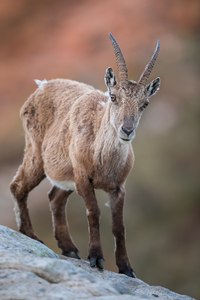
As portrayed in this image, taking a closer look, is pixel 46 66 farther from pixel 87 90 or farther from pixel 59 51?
pixel 87 90

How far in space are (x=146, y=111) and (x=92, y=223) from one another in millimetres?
23995

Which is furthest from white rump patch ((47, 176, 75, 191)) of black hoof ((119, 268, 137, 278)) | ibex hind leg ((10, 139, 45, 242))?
black hoof ((119, 268, 137, 278))

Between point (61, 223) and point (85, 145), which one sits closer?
point (85, 145)

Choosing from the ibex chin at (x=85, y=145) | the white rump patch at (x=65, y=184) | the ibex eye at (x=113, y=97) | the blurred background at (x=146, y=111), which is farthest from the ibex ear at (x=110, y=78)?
the blurred background at (x=146, y=111)

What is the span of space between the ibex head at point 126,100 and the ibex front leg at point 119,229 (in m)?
0.83

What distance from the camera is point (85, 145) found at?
11.1 metres

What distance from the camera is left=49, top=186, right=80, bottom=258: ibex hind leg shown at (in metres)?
12.2

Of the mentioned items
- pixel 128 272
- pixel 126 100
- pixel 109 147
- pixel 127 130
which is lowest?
pixel 128 272

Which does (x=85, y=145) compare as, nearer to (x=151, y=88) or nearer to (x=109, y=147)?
(x=109, y=147)

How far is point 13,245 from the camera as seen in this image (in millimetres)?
9648

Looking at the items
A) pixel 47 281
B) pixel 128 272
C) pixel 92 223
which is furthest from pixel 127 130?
→ pixel 47 281

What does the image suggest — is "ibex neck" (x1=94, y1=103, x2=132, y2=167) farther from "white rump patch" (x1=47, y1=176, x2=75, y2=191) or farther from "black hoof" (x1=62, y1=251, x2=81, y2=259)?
"black hoof" (x1=62, y1=251, x2=81, y2=259)

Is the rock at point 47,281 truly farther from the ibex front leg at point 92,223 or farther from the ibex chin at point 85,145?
the ibex chin at point 85,145

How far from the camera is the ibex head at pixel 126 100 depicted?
34.3 feet
